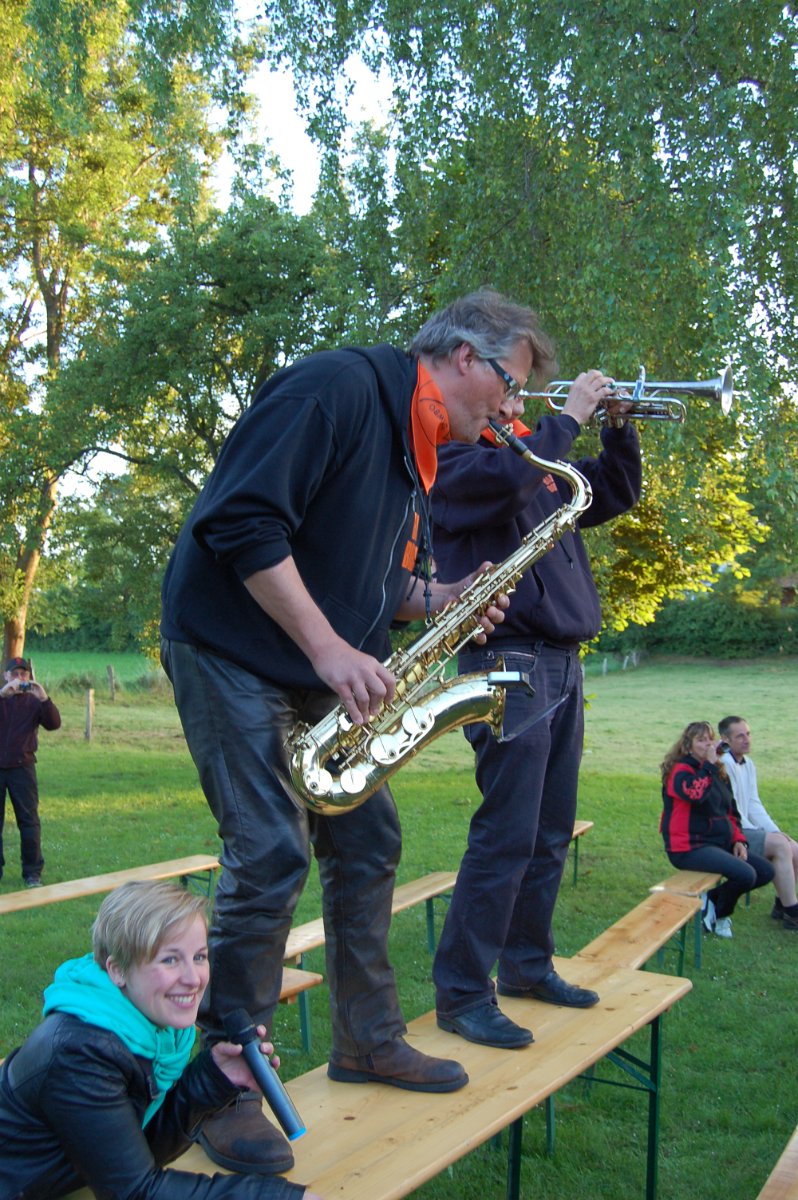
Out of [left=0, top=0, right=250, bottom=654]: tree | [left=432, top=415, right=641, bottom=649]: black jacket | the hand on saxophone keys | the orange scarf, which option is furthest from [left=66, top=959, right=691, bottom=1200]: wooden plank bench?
[left=0, top=0, right=250, bottom=654]: tree

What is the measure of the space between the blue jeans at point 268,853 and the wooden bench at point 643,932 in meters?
1.75

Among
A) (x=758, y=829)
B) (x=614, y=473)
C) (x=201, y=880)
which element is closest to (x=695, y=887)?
(x=758, y=829)

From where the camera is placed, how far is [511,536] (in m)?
3.84

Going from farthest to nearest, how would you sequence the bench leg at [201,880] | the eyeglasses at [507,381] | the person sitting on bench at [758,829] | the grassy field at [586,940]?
the person sitting on bench at [758,829] → the bench leg at [201,880] → the grassy field at [586,940] → the eyeglasses at [507,381]

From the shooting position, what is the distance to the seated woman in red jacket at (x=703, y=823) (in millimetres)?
7699

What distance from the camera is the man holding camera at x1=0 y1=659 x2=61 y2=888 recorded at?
373 inches

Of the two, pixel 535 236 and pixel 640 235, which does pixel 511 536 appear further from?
pixel 535 236

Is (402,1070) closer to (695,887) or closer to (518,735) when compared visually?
(518,735)

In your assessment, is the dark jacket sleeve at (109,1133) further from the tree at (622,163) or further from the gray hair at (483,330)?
the tree at (622,163)

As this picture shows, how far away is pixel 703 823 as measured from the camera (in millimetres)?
7785

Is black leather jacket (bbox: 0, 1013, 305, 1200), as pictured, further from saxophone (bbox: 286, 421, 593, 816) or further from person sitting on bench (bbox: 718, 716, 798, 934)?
person sitting on bench (bbox: 718, 716, 798, 934)

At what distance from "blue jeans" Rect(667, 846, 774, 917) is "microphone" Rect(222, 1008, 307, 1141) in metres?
5.81

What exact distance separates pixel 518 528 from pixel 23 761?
7021mm

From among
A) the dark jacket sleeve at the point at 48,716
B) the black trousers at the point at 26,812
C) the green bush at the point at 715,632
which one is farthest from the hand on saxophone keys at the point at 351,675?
the green bush at the point at 715,632
